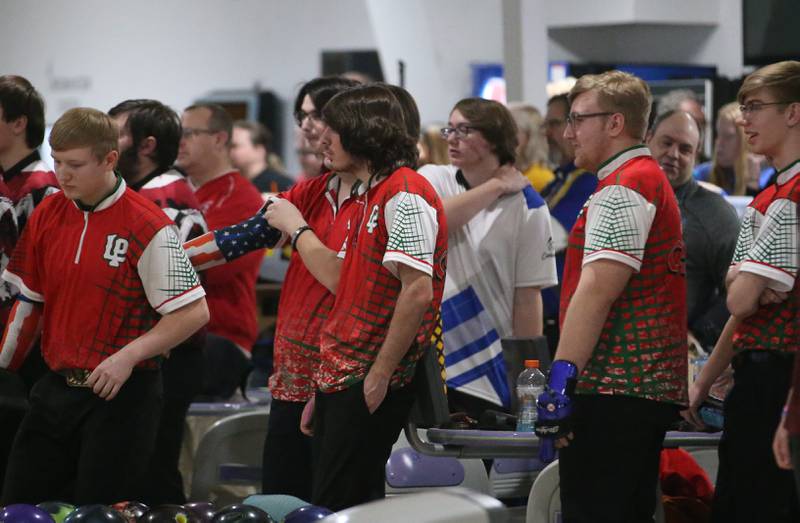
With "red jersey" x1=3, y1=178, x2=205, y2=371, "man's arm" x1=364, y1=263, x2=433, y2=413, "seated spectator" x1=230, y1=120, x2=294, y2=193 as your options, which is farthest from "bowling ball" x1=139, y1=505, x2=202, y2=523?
"seated spectator" x1=230, y1=120, x2=294, y2=193

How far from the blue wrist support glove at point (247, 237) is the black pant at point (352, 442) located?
65 cm

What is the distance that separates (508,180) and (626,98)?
1076 mm

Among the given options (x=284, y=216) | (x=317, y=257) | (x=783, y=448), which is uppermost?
(x=284, y=216)

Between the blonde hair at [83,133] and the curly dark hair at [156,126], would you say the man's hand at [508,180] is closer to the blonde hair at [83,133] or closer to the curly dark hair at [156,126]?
the curly dark hair at [156,126]

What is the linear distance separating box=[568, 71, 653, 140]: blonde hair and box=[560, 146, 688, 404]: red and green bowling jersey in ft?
0.51

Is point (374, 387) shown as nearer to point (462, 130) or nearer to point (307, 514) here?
point (307, 514)

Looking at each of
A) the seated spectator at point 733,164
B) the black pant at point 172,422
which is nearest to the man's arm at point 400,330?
the black pant at point 172,422

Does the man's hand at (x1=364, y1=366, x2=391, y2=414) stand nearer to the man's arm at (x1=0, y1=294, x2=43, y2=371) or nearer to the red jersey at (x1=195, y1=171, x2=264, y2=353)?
the man's arm at (x1=0, y1=294, x2=43, y2=371)

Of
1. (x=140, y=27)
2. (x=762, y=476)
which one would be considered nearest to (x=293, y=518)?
(x=762, y=476)

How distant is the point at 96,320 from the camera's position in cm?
367

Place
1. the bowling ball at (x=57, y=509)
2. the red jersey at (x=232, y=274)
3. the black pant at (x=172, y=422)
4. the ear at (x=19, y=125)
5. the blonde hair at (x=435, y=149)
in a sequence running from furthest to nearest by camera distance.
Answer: the blonde hair at (x=435, y=149) → the red jersey at (x=232, y=274) → the black pant at (x=172, y=422) → the ear at (x=19, y=125) → the bowling ball at (x=57, y=509)

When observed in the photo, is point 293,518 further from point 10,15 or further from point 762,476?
point 10,15

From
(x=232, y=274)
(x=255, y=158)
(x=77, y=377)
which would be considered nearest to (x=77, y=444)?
(x=77, y=377)

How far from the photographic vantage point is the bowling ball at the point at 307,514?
130 inches
